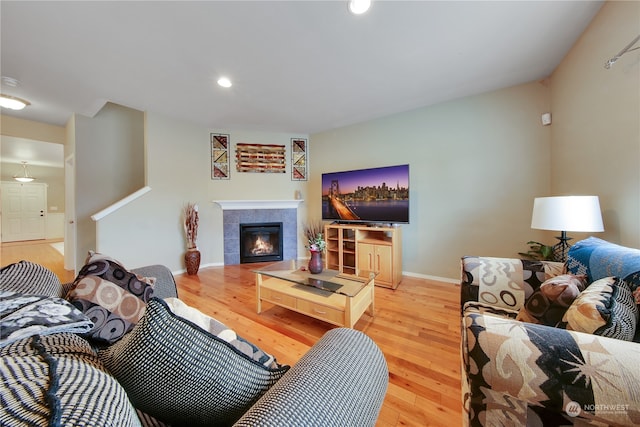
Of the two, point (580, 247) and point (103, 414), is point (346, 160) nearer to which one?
point (580, 247)

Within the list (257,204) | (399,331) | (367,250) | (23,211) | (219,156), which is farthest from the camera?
(23,211)

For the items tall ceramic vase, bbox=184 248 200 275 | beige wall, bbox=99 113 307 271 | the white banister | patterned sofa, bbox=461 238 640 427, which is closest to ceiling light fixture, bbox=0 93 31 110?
beige wall, bbox=99 113 307 271

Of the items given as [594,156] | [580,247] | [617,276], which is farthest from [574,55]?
[617,276]

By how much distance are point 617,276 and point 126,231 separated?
430cm

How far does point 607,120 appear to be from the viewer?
4.90ft

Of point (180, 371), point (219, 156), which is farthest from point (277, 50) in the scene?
point (219, 156)

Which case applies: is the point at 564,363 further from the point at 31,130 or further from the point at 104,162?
the point at 31,130

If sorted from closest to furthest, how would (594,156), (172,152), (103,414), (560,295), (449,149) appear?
1. (103,414)
2. (560,295)
3. (594,156)
4. (449,149)
5. (172,152)

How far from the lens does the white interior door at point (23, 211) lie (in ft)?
20.0

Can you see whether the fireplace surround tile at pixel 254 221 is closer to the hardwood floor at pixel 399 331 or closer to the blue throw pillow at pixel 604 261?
the hardwood floor at pixel 399 331

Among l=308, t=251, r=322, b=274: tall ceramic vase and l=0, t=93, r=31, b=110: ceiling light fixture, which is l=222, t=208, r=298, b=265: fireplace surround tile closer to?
l=308, t=251, r=322, b=274: tall ceramic vase

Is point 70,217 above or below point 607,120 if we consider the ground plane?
below

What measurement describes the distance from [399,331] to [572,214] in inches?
57.4

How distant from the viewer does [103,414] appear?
33cm
